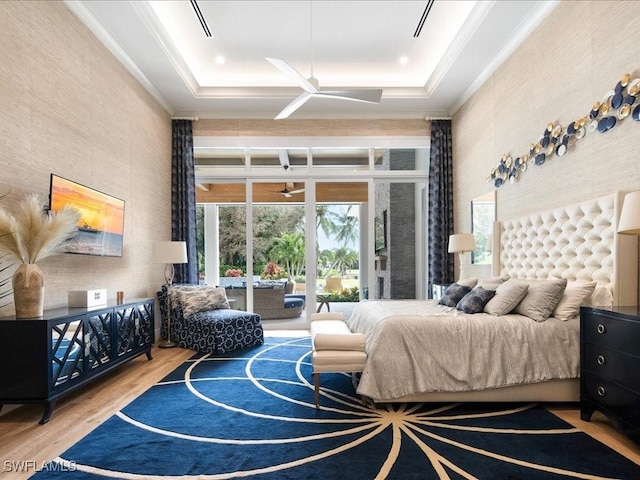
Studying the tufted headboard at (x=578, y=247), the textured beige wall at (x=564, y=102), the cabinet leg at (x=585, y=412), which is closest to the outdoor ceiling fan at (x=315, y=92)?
the textured beige wall at (x=564, y=102)

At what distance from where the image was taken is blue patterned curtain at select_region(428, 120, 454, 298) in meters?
6.05

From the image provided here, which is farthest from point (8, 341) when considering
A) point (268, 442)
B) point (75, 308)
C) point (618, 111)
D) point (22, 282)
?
point (618, 111)

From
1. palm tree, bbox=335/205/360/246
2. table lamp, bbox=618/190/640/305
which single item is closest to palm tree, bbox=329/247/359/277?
palm tree, bbox=335/205/360/246

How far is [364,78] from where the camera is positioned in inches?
223

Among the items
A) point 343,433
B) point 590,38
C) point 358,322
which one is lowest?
point 343,433

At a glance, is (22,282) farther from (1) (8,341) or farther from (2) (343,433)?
(2) (343,433)

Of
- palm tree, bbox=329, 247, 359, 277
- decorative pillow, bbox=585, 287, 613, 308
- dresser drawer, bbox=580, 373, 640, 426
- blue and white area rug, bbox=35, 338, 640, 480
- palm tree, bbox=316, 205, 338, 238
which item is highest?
palm tree, bbox=316, 205, 338, 238

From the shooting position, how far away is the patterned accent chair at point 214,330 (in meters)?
4.60

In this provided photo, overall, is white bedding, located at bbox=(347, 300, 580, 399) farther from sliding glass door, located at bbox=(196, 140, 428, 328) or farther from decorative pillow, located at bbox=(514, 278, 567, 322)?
sliding glass door, located at bbox=(196, 140, 428, 328)

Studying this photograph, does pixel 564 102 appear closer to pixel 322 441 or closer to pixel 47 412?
pixel 322 441

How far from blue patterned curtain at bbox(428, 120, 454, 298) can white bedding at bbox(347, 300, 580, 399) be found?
126 inches

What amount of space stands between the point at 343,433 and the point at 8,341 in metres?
2.26

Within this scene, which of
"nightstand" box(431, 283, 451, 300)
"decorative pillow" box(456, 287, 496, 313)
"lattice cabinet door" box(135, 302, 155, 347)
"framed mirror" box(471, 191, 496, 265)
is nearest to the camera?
"decorative pillow" box(456, 287, 496, 313)

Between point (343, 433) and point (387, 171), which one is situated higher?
point (387, 171)
